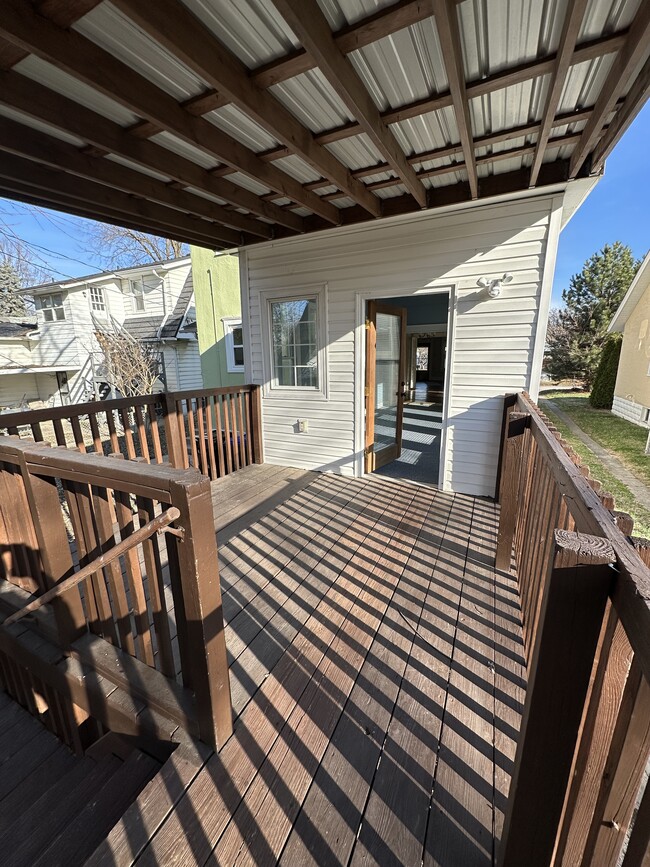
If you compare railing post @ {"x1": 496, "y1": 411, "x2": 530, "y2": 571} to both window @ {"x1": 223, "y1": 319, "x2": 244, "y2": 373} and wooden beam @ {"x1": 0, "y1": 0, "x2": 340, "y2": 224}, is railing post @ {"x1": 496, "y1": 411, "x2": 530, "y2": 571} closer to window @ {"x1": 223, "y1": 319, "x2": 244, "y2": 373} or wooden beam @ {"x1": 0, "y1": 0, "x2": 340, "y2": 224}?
wooden beam @ {"x1": 0, "y1": 0, "x2": 340, "y2": 224}

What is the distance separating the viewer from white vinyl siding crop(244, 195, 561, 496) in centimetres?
327

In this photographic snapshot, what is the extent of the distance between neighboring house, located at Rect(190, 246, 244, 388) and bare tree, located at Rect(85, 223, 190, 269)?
5317 millimetres

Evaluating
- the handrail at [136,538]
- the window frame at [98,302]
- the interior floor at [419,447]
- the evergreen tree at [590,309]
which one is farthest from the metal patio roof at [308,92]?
the evergreen tree at [590,309]

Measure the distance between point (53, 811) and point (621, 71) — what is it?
14.5 ft

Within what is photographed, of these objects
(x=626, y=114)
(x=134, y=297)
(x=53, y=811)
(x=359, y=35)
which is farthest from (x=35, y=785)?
(x=134, y=297)

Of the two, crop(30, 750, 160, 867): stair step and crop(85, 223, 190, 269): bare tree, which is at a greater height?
crop(85, 223, 190, 269): bare tree

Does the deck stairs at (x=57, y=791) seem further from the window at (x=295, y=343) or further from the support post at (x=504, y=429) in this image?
the window at (x=295, y=343)

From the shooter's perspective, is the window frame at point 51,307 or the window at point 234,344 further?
the window frame at point 51,307

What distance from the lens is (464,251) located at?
343 cm

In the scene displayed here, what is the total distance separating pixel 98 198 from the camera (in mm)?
2996

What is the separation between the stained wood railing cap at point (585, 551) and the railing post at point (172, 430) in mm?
3492

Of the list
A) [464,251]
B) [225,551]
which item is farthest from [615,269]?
[225,551]

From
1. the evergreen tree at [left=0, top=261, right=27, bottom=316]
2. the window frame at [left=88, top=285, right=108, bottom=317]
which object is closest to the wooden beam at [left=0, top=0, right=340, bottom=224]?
the window frame at [left=88, top=285, right=108, bottom=317]

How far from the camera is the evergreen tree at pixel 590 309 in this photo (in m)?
16.6
